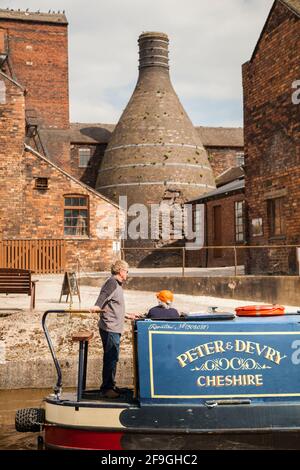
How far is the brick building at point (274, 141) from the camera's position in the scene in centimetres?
1705

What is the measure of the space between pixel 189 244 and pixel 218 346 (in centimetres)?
3039

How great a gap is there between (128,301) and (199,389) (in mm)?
9382

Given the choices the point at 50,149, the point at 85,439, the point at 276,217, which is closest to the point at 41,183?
the point at 276,217

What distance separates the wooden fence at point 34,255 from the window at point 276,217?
30.1 feet

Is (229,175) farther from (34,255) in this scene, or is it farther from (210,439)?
(210,439)

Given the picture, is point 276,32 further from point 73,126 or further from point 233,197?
point 73,126

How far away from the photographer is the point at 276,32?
17.9 meters

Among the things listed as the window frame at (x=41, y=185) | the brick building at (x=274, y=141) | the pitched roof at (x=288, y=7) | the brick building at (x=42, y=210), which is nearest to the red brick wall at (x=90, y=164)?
the brick building at (x=42, y=210)

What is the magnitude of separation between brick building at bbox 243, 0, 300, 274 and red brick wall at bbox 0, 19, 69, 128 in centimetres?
2335

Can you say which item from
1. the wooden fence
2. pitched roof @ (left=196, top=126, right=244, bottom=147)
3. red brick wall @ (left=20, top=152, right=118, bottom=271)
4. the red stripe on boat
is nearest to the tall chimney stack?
pitched roof @ (left=196, top=126, right=244, bottom=147)

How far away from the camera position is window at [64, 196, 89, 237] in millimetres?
25812

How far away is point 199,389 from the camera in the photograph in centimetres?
585

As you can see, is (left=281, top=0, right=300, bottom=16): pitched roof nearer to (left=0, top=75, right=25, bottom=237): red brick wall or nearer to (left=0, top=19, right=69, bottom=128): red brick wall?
(left=0, top=75, right=25, bottom=237): red brick wall
